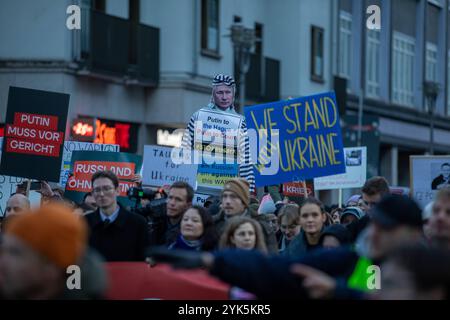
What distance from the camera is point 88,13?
29656 mm

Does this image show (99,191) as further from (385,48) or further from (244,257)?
(385,48)

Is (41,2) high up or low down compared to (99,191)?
up

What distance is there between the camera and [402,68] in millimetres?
53125

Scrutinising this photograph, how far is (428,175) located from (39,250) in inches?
471

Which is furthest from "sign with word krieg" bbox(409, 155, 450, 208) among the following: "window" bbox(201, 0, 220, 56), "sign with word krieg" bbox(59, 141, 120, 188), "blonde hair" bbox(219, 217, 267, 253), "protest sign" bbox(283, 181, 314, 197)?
"window" bbox(201, 0, 220, 56)

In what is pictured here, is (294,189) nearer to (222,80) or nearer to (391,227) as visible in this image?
(222,80)

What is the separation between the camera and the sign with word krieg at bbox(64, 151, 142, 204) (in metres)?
16.5

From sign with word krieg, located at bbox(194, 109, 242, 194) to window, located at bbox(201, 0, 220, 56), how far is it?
19618 mm

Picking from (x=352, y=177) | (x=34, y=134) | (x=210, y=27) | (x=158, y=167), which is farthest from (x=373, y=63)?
(x=34, y=134)

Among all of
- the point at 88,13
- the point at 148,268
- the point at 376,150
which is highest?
the point at 88,13

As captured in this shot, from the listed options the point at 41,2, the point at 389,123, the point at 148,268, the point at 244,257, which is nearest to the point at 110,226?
the point at 148,268

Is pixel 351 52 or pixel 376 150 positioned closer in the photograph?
pixel 376 150

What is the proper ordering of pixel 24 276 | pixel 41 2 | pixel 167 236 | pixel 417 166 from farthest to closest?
1. pixel 41 2
2. pixel 417 166
3. pixel 167 236
4. pixel 24 276

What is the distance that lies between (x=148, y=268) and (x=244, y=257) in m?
2.72
